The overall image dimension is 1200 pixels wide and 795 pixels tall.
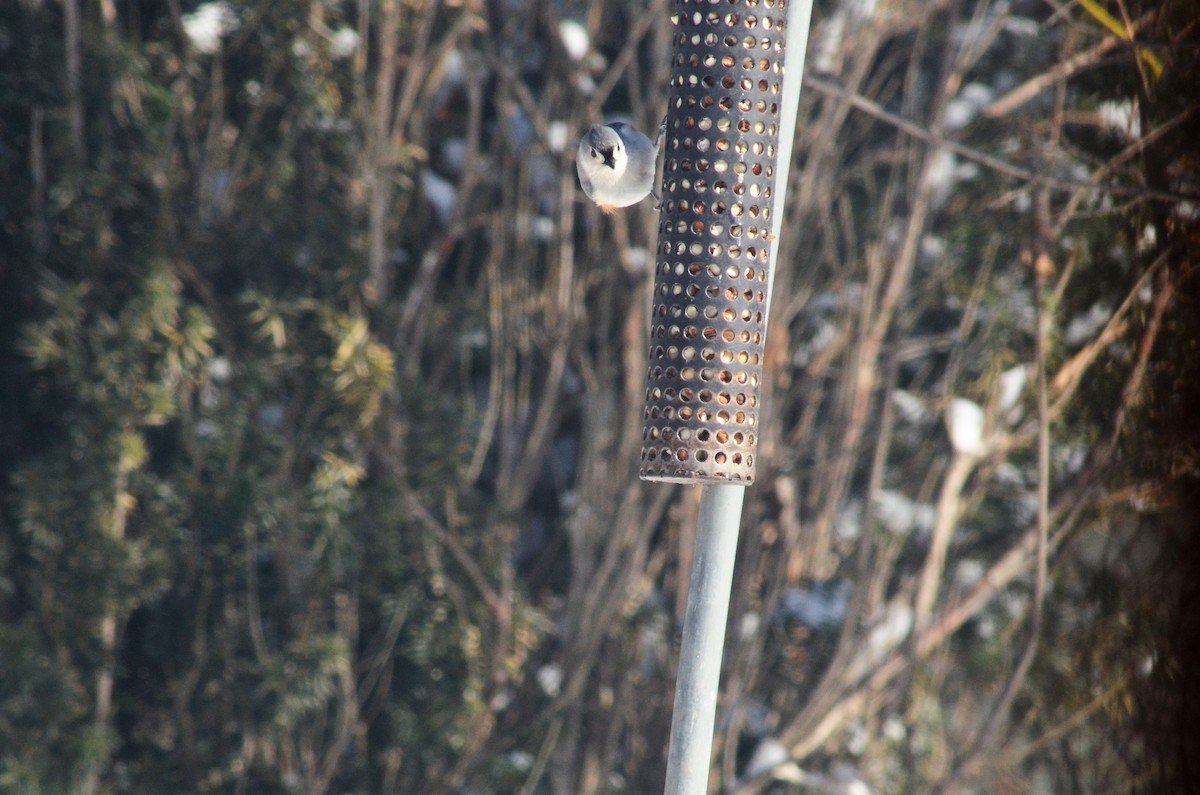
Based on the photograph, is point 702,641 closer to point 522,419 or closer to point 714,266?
point 714,266

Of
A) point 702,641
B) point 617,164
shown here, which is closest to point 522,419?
point 617,164

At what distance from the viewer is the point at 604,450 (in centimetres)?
363

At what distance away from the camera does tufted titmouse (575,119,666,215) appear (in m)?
1.82

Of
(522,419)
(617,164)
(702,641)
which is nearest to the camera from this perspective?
(702,641)

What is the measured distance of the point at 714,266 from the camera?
1731 millimetres

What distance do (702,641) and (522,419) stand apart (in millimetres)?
2062

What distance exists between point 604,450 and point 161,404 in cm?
116

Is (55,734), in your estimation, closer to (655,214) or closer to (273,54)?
(273,54)

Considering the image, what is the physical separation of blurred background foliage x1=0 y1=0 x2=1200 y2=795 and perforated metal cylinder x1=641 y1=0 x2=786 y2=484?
1.56 metres

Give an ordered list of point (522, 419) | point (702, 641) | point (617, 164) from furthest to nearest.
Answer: point (522, 419), point (617, 164), point (702, 641)

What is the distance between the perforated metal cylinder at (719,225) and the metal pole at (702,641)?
0.26 feet

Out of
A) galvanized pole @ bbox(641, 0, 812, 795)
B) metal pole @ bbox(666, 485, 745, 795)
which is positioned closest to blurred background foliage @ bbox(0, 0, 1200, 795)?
galvanized pole @ bbox(641, 0, 812, 795)

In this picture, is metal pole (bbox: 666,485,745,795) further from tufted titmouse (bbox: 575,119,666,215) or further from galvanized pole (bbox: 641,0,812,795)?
tufted titmouse (bbox: 575,119,666,215)

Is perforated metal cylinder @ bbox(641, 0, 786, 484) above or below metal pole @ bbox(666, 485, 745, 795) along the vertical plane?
above
